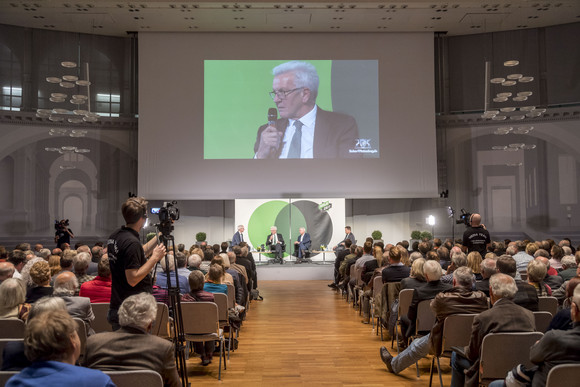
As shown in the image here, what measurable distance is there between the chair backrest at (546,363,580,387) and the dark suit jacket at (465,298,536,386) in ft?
2.99

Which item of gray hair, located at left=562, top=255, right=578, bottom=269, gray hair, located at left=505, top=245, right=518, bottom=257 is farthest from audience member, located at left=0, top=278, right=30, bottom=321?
gray hair, located at left=505, top=245, right=518, bottom=257

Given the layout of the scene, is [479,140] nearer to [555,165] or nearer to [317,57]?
[555,165]

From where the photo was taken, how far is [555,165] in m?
16.2

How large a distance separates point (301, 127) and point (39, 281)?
11193 millimetres

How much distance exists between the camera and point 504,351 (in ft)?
10.6

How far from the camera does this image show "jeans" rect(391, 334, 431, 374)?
445cm

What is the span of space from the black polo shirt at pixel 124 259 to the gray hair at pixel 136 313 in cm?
76

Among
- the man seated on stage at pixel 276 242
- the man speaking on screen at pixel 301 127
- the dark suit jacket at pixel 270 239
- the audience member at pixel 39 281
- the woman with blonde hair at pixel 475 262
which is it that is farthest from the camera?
the man speaking on screen at pixel 301 127

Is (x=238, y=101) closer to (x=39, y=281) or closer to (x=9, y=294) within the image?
(x=39, y=281)

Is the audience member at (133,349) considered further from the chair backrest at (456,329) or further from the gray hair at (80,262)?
the gray hair at (80,262)

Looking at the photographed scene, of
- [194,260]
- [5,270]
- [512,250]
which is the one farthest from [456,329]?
[512,250]

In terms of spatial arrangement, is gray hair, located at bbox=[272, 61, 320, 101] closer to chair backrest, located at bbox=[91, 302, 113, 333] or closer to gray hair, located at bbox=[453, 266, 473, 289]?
gray hair, located at bbox=[453, 266, 473, 289]

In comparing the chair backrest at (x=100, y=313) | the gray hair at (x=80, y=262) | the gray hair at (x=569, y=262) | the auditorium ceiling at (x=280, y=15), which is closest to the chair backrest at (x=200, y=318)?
the chair backrest at (x=100, y=313)

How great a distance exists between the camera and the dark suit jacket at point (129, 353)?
245 centimetres
